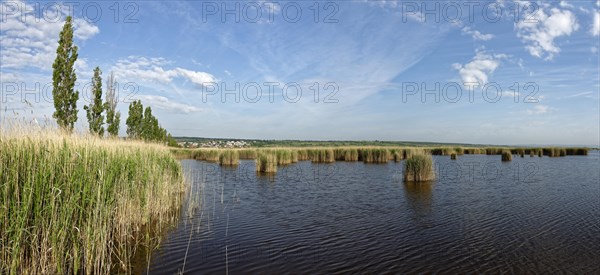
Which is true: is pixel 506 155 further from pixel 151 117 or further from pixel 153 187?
pixel 151 117

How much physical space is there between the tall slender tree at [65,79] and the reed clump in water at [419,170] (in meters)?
18.3

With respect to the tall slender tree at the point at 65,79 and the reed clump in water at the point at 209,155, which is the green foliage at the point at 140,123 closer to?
the reed clump in water at the point at 209,155

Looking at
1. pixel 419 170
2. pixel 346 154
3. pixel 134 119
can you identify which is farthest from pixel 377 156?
pixel 134 119

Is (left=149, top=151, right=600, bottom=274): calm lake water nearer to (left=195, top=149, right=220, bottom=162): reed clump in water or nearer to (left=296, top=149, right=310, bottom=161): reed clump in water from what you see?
(left=296, top=149, right=310, bottom=161): reed clump in water

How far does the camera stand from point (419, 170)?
17.3 metres

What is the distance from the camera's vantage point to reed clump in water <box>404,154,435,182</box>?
17.4 meters

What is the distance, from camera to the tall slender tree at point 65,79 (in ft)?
60.7

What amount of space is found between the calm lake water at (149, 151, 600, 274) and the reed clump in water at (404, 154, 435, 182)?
8.89 ft

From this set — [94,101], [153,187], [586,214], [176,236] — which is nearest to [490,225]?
[586,214]

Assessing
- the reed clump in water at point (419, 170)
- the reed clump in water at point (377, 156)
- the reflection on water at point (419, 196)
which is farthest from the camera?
the reed clump in water at point (377, 156)

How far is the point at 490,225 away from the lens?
9031 mm

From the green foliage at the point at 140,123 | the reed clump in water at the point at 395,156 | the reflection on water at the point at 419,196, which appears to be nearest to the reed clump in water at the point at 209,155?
the green foliage at the point at 140,123

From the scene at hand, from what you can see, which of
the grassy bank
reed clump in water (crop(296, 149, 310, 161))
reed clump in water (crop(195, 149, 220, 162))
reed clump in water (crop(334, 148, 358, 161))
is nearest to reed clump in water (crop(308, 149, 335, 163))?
reed clump in water (crop(296, 149, 310, 161))

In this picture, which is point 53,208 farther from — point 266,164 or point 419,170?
point 266,164
